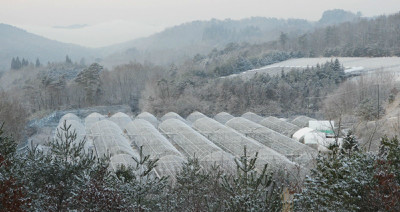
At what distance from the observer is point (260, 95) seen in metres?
40.3

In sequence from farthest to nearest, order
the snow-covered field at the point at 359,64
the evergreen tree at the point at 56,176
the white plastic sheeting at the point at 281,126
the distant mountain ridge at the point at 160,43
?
1. the distant mountain ridge at the point at 160,43
2. the snow-covered field at the point at 359,64
3. the white plastic sheeting at the point at 281,126
4. the evergreen tree at the point at 56,176

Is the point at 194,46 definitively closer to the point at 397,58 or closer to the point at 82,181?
the point at 397,58

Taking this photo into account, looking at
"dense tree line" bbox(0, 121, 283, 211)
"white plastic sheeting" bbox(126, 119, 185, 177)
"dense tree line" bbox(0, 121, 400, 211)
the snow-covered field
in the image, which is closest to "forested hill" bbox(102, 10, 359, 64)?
the snow-covered field

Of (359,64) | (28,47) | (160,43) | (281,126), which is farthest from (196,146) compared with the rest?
(160,43)

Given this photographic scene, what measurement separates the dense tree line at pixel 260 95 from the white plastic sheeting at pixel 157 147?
14.3m

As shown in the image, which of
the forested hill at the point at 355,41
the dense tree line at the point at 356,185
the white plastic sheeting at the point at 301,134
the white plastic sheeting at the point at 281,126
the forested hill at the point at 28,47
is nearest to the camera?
the dense tree line at the point at 356,185

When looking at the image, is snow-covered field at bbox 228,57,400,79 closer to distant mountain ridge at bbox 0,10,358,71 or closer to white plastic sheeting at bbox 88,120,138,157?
white plastic sheeting at bbox 88,120,138,157

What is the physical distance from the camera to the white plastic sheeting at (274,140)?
18906mm

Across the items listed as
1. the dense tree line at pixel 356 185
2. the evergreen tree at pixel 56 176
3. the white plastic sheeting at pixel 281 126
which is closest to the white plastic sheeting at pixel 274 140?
the white plastic sheeting at pixel 281 126

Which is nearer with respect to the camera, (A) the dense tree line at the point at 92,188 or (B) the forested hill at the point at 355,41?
(A) the dense tree line at the point at 92,188

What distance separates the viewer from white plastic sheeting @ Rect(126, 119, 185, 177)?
1540cm

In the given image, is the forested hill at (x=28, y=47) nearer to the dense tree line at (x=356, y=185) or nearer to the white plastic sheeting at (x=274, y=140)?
the white plastic sheeting at (x=274, y=140)

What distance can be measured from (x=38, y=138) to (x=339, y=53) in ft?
144

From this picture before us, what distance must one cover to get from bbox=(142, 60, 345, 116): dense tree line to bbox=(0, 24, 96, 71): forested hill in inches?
3414
